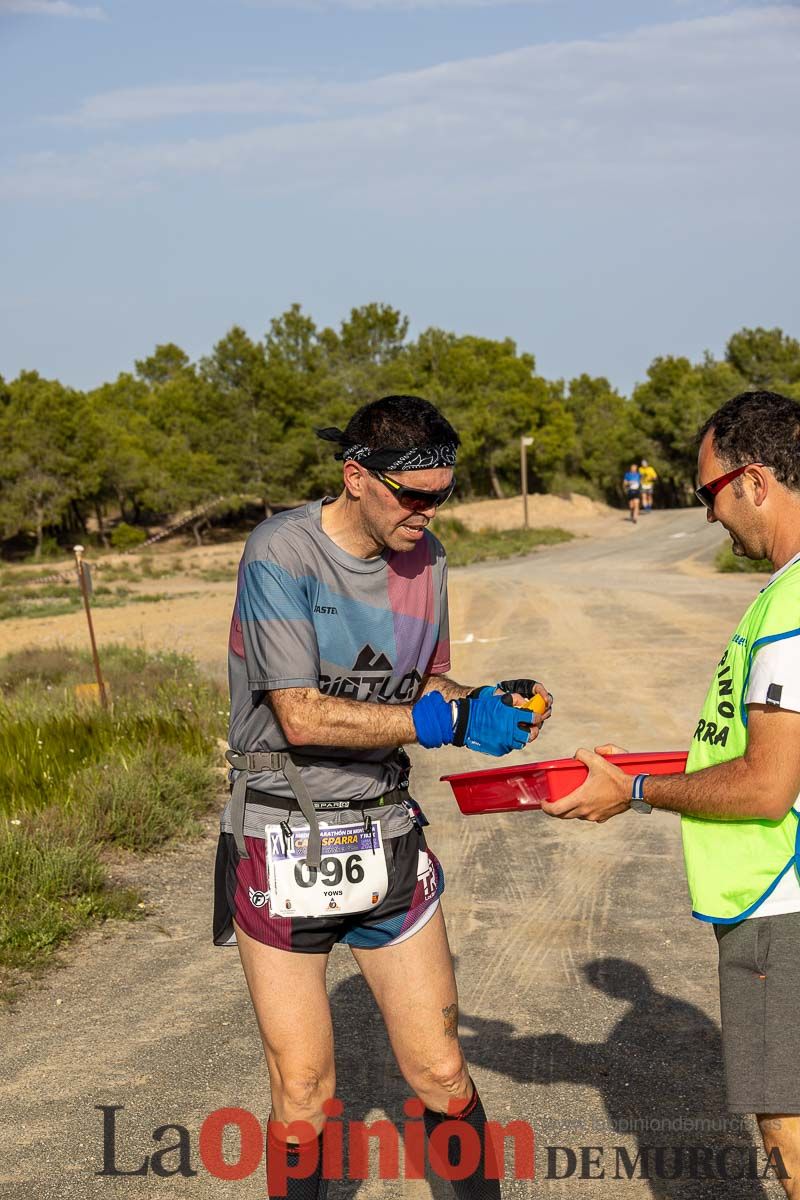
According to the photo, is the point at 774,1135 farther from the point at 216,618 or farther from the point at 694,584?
the point at 694,584

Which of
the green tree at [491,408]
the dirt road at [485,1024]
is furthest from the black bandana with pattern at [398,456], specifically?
the green tree at [491,408]

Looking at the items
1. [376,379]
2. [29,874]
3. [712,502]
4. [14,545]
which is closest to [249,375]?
[376,379]

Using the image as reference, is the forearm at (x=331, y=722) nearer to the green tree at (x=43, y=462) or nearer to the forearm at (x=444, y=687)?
the forearm at (x=444, y=687)

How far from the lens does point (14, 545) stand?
175 ft

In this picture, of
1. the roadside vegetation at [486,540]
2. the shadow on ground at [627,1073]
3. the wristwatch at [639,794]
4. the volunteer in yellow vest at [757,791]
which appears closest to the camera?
the volunteer in yellow vest at [757,791]

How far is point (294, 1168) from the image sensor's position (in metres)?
2.96

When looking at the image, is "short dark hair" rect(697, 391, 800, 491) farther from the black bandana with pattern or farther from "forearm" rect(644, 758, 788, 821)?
the black bandana with pattern

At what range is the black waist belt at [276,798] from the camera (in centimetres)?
304

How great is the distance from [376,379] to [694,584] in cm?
3386

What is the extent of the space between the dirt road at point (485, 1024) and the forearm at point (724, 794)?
1.23 m

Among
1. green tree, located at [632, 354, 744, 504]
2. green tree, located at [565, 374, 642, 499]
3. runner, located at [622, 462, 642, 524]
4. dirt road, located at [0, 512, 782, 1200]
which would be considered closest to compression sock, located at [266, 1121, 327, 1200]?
dirt road, located at [0, 512, 782, 1200]

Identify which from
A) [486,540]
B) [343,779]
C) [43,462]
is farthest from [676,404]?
[343,779]

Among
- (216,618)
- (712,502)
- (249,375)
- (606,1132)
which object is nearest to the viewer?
(712,502)

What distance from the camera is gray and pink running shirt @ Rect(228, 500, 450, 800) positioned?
2975 mm
